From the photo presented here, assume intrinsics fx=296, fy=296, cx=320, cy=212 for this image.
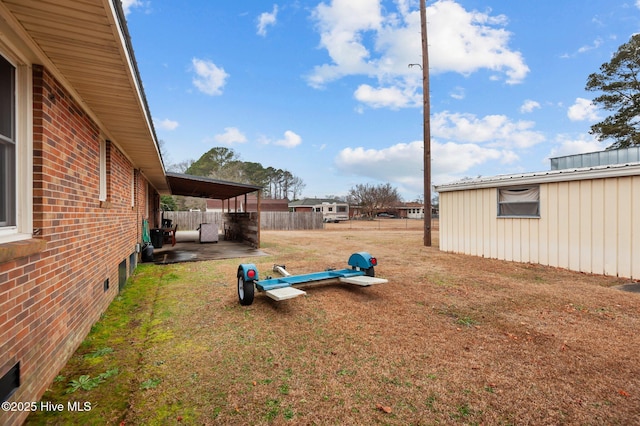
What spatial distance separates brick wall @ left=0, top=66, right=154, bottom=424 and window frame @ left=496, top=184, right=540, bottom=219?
9.88m

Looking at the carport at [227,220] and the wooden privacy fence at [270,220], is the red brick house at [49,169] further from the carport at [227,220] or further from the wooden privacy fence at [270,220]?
the wooden privacy fence at [270,220]

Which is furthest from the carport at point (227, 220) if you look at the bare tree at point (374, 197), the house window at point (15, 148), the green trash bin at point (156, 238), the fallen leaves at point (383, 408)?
the bare tree at point (374, 197)

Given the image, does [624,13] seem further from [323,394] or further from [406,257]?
[323,394]

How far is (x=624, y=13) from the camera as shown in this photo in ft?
41.0

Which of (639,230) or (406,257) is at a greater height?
(639,230)

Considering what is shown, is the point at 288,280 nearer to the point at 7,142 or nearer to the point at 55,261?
the point at 55,261

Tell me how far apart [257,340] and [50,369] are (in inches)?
71.5

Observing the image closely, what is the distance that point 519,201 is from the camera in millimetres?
8578

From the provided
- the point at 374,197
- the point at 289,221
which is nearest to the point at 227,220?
the point at 289,221

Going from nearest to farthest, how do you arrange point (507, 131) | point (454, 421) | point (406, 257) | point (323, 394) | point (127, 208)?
point (454, 421) < point (323, 394) < point (127, 208) < point (406, 257) < point (507, 131)

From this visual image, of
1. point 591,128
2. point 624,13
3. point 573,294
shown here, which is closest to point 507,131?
point 591,128

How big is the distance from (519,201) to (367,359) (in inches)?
312

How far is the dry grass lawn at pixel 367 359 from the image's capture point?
2.19 meters

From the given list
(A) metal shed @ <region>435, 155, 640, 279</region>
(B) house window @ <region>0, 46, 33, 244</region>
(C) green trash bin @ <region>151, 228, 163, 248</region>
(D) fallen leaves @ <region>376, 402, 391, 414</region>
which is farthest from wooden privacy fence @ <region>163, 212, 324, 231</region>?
(D) fallen leaves @ <region>376, 402, 391, 414</region>
